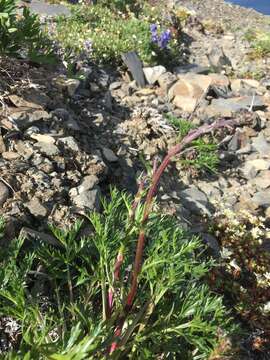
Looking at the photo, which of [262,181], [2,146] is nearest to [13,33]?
[2,146]

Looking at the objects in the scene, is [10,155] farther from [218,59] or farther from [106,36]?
[218,59]

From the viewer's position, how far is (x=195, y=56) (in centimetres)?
958

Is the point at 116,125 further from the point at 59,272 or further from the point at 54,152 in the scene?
the point at 59,272

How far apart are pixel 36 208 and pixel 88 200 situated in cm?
50

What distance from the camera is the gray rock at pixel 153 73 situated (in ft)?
24.5

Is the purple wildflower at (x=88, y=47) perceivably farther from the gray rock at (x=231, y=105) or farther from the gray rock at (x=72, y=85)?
the gray rock at (x=231, y=105)

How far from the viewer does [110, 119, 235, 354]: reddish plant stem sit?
5.24 feet

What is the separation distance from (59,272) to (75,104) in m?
3.26

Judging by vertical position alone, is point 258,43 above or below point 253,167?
above

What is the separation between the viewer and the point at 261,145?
656cm

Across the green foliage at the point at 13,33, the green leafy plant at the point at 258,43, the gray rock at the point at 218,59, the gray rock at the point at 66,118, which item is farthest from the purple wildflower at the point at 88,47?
the green leafy plant at the point at 258,43

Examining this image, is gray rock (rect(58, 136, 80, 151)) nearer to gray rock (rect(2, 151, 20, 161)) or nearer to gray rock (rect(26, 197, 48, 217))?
gray rock (rect(2, 151, 20, 161))

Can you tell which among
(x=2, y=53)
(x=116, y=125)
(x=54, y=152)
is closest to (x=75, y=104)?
(x=116, y=125)

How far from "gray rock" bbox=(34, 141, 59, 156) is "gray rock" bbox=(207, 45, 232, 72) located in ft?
19.3
